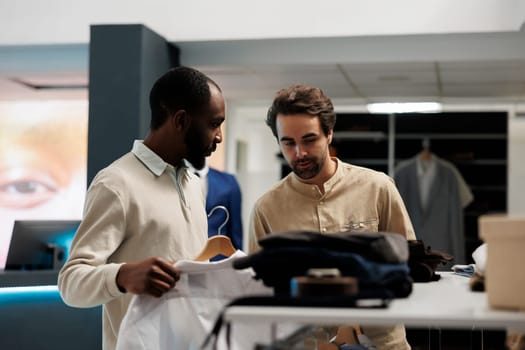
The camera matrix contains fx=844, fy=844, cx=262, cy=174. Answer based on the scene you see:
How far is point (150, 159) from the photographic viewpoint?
271cm

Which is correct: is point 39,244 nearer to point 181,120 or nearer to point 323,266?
point 181,120

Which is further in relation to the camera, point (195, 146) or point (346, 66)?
point (346, 66)

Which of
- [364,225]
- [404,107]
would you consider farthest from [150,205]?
[404,107]

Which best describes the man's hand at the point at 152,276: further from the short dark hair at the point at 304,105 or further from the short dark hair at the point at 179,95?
the short dark hair at the point at 304,105

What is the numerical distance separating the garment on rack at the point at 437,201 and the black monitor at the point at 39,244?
3.89 m

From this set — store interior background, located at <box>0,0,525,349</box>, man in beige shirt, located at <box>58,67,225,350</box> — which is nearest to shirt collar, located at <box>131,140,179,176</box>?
man in beige shirt, located at <box>58,67,225,350</box>

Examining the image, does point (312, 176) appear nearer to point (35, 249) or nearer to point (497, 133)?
point (35, 249)

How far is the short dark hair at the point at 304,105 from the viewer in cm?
299

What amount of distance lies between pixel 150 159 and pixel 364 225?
782 mm

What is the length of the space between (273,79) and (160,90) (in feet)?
17.1

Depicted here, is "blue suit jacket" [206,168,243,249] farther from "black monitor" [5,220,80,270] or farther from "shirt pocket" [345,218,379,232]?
"shirt pocket" [345,218,379,232]

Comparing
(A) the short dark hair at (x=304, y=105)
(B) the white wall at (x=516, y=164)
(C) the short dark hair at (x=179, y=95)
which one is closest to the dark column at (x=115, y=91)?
(A) the short dark hair at (x=304, y=105)

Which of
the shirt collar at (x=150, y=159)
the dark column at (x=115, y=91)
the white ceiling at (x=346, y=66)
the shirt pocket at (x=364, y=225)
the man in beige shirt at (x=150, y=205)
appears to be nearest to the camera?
the man in beige shirt at (x=150, y=205)

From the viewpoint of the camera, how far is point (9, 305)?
482 cm
